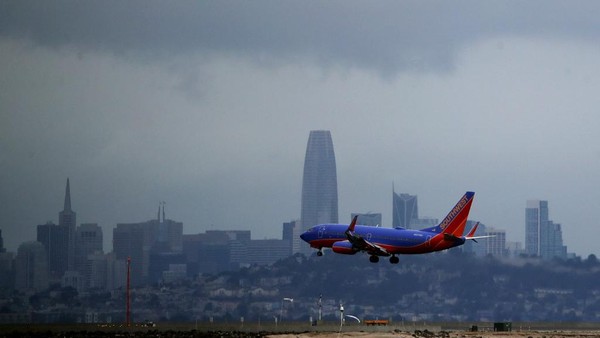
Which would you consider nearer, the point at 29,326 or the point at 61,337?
the point at 61,337

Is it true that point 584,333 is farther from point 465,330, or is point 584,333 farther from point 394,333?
point 394,333

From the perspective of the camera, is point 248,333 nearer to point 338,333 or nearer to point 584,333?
point 338,333

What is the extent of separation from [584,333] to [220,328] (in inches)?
1612

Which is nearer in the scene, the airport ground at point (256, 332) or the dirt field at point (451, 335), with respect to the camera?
the dirt field at point (451, 335)

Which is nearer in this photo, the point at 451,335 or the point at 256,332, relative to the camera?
the point at 256,332

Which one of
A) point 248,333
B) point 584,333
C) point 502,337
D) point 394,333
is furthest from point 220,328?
point 584,333

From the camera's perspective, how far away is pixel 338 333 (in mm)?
162250

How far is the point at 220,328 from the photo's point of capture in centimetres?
17088

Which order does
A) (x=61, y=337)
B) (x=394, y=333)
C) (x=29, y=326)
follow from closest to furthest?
1. (x=61, y=337)
2. (x=394, y=333)
3. (x=29, y=326)

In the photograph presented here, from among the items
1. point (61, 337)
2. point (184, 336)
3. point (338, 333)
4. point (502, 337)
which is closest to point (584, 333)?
point (502, 337)

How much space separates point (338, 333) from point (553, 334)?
88.2 feet

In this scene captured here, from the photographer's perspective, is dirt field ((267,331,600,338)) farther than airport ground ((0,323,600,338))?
No

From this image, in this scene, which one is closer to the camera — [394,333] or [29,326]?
[394,333]

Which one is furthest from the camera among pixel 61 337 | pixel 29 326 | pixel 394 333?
pixel 29 326
